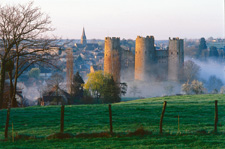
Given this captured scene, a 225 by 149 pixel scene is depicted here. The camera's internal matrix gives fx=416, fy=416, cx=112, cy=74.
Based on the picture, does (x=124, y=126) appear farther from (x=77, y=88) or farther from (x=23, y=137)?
(x=77, y=88)

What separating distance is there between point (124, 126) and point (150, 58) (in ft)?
163

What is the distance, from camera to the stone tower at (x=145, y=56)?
6091 centimetres

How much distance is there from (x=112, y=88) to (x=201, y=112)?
28037mm

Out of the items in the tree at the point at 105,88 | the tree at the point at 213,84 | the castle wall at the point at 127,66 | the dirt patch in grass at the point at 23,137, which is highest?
the castle wall at the point at 127,66

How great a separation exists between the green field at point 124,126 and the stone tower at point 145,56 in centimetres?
4413

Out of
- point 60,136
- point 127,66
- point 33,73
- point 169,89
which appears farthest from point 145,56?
point 60,136

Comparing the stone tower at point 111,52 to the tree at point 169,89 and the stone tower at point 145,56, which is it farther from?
the tree at point 169,89

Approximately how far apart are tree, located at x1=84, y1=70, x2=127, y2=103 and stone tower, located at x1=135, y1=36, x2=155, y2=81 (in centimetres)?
1252

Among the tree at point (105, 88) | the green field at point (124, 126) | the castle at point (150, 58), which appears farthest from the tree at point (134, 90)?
the green field at point (124, 126)

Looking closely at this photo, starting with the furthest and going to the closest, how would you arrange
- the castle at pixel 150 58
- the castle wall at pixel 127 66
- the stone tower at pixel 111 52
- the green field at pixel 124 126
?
the castle wall at pixel 127 66 < the castle at pixel 150 58 < the stone tower at pixel 111 52 < the green field at pixel 124 126

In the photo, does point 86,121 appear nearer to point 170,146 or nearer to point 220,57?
point 170,146

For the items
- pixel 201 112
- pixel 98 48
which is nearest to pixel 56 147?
pixel 201 112

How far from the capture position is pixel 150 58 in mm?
61156

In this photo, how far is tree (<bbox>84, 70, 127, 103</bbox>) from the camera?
42.9 metres
